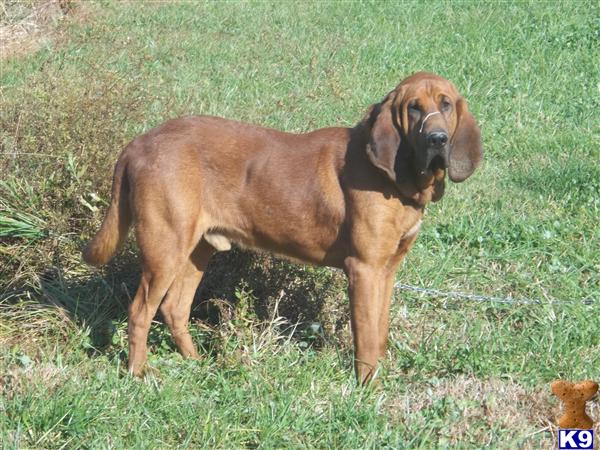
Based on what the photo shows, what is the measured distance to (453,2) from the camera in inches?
530

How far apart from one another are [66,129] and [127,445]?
291 cm

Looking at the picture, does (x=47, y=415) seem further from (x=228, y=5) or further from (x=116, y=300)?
(x=228, y=5)

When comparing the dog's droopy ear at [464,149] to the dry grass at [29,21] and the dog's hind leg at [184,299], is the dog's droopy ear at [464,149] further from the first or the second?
the dry grass at [29,21]

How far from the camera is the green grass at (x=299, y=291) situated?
4598 mm

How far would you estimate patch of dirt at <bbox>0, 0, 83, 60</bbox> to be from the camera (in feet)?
40.7

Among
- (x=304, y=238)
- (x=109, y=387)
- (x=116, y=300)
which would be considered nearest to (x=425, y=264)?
(x=304, y=238)

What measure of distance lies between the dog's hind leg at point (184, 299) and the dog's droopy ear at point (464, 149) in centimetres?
170

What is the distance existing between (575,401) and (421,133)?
5.01 ft

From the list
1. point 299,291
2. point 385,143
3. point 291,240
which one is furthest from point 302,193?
point 299,291

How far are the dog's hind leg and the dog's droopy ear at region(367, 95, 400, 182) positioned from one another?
4.57ft

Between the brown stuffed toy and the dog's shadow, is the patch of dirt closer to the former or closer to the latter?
the dog's shadow

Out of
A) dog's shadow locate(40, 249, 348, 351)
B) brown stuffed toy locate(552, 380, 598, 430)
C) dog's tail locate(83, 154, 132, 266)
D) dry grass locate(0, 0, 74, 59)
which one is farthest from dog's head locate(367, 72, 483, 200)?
dry grass locate(0, 0, 74, 59)

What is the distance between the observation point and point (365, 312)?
5.18 meters

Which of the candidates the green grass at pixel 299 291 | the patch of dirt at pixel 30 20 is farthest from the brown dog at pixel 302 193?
the patch of dirt at pixel 30 20
